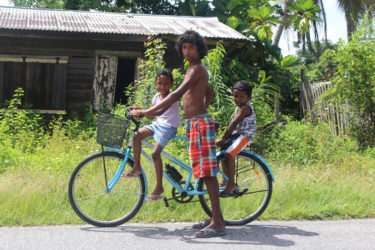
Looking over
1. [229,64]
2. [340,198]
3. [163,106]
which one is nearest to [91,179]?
[163,106]

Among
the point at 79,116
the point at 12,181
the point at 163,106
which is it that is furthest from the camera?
the point at 79,116

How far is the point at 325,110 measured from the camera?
31.9ft

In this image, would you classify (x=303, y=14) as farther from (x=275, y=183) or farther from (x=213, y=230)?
(x=213, y=230)

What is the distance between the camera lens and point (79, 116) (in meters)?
11.5

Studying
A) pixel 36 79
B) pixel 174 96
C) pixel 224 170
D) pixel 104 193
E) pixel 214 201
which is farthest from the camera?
pixel 36 79

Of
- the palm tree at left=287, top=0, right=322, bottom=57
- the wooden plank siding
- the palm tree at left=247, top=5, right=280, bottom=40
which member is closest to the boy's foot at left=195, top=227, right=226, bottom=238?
the wooden plank siding

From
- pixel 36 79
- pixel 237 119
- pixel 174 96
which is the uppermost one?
pixel 36 79

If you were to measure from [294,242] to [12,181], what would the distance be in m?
3.30

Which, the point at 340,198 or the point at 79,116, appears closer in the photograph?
the point at 340,198

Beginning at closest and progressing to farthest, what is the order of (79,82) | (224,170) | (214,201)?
(214,201), (224,170), (79,82)

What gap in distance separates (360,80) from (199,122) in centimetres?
547

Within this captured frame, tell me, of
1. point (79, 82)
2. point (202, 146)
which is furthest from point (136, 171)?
point (79, 82)

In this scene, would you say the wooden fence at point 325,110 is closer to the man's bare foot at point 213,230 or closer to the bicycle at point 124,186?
the bicycle at point 124,186

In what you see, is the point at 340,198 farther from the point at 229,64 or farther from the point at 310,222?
the point at 229,64
